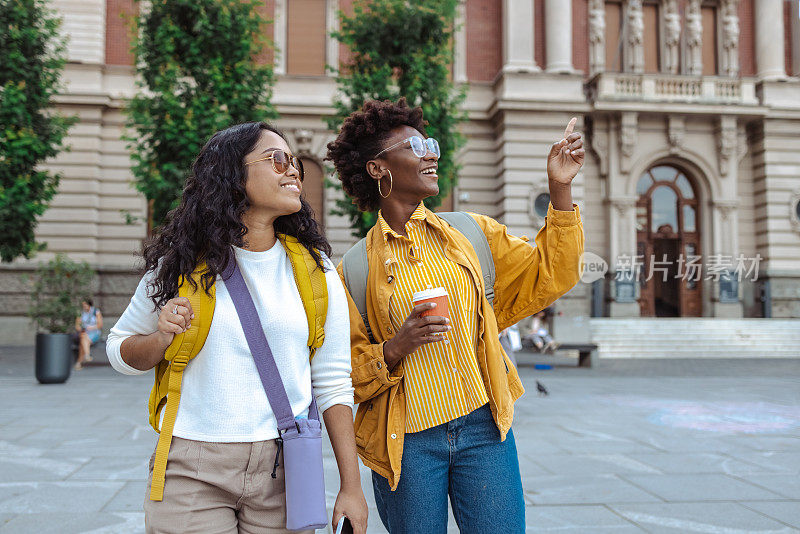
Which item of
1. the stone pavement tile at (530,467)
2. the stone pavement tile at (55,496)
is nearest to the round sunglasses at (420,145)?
the stone pavement tile at (55,496)

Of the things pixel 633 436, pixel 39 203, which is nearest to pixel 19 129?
pixel 39 203

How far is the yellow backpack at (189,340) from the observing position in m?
1.90

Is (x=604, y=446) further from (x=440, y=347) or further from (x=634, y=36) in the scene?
(x=634, y=36)

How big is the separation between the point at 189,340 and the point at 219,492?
445 mm

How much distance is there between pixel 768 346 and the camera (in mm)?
19078

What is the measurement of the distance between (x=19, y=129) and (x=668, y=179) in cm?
1887

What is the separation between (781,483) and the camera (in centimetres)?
524

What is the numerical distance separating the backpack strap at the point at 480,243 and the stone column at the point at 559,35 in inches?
782

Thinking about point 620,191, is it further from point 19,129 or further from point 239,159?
point 239,159

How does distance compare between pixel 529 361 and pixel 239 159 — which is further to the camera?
pixel 529 361

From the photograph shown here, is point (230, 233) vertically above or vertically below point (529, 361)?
above

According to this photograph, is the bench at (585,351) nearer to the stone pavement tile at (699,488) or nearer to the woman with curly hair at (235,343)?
the stone pavement tile at (699,488)

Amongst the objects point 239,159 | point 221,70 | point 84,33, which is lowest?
point 239,159

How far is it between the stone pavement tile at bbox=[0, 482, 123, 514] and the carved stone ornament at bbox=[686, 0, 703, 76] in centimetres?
2282
